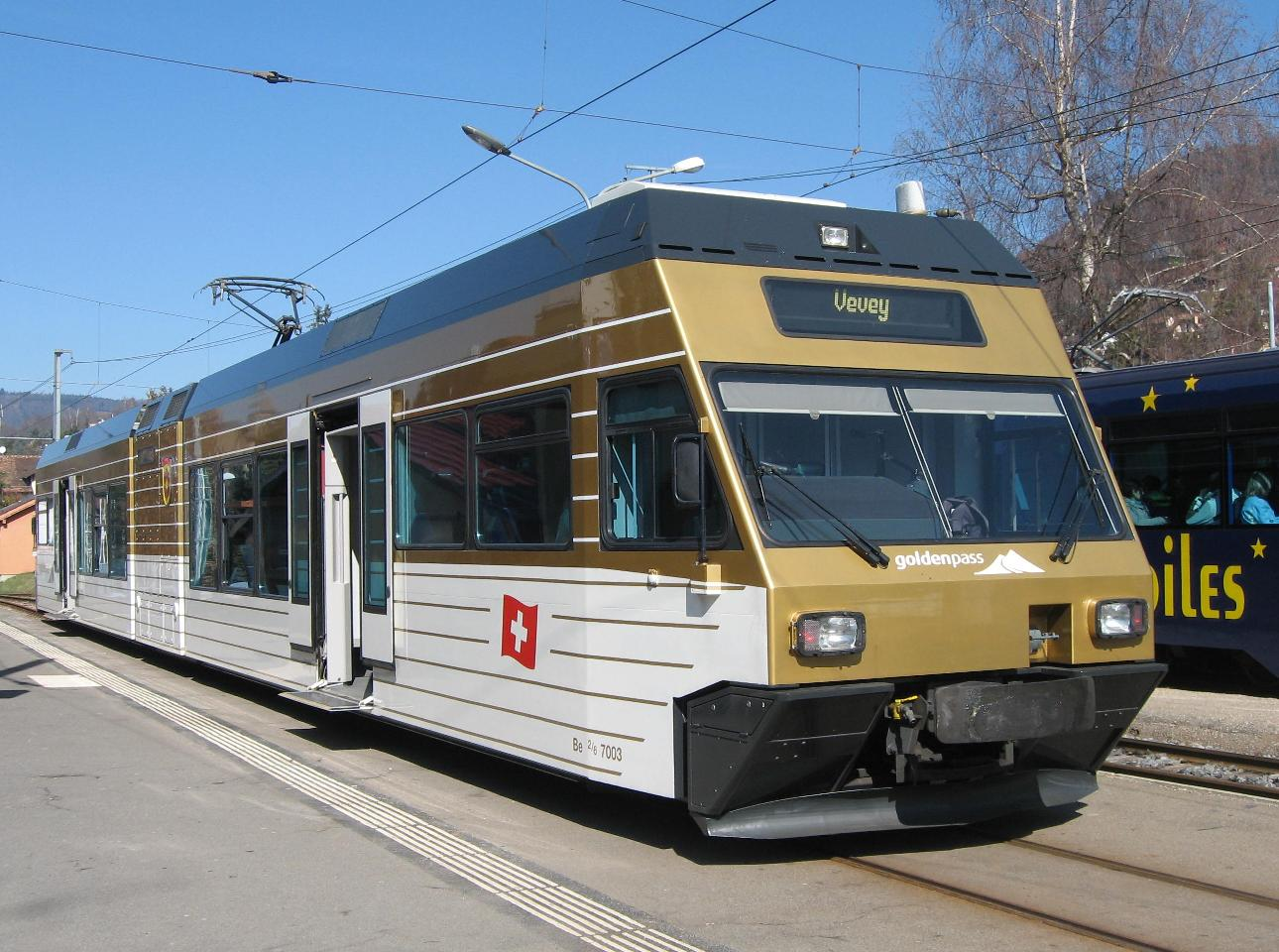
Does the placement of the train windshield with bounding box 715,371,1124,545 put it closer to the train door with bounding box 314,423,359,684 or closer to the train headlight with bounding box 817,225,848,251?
the train headlight with bounding box 817,225,848,251

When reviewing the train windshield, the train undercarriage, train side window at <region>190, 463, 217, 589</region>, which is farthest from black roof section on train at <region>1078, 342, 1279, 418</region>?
train side window at <region>190, 463, 217, 589</region>

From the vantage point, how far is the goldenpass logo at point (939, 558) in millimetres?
6324

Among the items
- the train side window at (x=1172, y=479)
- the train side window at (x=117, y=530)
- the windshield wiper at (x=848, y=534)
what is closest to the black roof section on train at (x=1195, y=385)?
the train side window at (x=1172, y=479)

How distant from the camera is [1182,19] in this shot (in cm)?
2455

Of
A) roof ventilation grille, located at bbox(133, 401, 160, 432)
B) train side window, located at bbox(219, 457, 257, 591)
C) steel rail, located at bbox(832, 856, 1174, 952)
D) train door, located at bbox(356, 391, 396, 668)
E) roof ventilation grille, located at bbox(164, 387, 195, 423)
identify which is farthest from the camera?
roof ventilation grille, located at bbox(133, 401, 160, 432)

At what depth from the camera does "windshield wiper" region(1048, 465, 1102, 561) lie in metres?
6.76

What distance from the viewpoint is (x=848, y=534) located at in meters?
6.31

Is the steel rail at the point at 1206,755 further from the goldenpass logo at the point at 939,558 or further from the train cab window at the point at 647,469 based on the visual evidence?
the train cab window at the point at 647,469

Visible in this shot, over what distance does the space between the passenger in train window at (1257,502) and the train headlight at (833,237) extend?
21.5 feet

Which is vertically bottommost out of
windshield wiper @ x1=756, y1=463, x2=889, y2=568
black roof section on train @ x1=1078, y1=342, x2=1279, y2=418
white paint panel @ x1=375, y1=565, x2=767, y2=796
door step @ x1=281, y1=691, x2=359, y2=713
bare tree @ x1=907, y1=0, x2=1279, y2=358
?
door step @ x1=281, y1=691, x2=359, y2=713

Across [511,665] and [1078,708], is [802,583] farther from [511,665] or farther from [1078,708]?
[511,665]

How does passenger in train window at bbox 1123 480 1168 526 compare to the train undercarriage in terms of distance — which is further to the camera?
passenger in train window at bbox 1123 480 1168 526

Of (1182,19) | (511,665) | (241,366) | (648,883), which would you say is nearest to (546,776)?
(511,665)

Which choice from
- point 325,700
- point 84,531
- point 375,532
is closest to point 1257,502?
point 375,532
